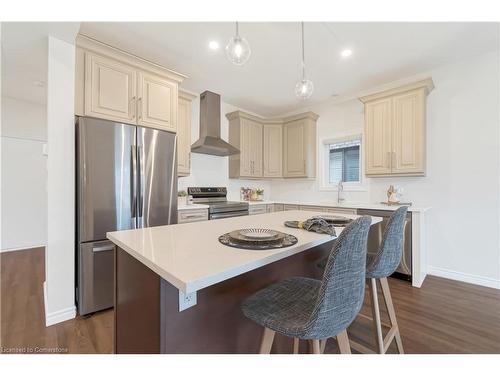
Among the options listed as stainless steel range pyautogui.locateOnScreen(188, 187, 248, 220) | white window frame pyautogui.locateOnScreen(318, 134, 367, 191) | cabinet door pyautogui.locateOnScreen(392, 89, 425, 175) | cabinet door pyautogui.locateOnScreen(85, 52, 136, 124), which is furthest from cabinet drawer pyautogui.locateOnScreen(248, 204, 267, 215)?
cabinet door pyautogui.locateOnScreen(85, 52, 136, 124)

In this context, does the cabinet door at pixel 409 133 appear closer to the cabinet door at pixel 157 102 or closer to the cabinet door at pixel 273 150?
the cabinet door at pixel 273 150

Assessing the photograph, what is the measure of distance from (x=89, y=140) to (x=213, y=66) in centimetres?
172

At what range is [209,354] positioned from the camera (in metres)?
1.09

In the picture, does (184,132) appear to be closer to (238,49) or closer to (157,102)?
(157,102)

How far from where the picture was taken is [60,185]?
2080 millimetres

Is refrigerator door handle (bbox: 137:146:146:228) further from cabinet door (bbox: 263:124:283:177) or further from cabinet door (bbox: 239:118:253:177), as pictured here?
cabinet door (bbox: 263:124:283:177)

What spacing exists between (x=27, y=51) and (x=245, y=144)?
2.91 metres

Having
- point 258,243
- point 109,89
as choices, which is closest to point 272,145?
point 109,89

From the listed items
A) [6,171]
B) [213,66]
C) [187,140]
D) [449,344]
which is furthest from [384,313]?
[6,171]

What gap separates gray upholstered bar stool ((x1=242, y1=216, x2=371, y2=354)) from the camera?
821 millimetres

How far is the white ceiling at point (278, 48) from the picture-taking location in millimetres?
2258

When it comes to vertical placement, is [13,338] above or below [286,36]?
below

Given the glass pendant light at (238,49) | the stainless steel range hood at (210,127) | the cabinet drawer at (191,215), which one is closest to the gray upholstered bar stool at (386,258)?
the glass pendant light at (238,49)
